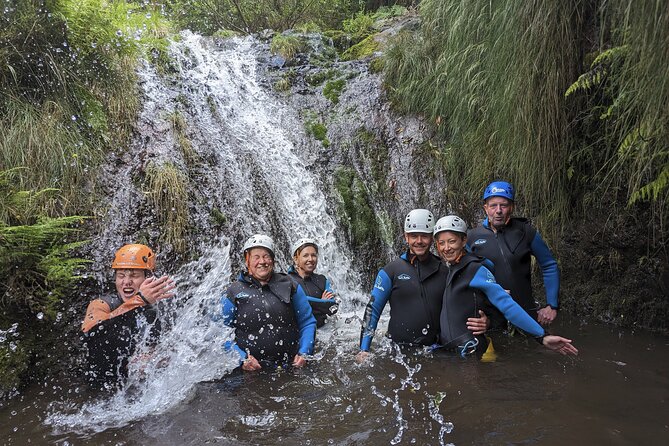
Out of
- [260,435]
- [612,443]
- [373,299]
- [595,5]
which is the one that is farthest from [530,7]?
[260,435]

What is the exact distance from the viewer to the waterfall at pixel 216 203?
408 cm

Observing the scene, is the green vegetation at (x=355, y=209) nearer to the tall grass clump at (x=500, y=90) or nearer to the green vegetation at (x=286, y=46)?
the tall grass clump at (x=500, y=90)

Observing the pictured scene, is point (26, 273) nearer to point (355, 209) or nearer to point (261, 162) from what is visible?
point (261, 162)

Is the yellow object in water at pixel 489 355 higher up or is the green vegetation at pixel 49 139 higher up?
the green vegetation at pixel 49 139

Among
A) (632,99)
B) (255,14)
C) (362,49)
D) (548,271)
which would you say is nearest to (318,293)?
(548,271)

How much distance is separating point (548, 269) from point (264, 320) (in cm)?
291

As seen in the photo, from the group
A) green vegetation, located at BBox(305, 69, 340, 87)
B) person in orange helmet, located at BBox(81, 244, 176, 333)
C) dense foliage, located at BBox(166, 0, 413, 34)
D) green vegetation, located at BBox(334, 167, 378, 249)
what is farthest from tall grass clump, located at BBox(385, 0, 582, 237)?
dense foliage, located at BBox(166, 0, 413, 34)

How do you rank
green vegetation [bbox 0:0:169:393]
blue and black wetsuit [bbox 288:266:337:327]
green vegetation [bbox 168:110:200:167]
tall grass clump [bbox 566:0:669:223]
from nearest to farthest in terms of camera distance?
tall grass clump [bbox 566:0:669:223] → green vegetation [bbox 0:0:169:393] → blue and black wetsuit [bbox 288:266:337:327] → green vegetation [bbox 168:110:200:167]

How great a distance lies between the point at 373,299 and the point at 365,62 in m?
7.00

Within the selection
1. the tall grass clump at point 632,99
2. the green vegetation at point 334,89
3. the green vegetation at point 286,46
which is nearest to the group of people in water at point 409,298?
the tall grass clump at point 632,99

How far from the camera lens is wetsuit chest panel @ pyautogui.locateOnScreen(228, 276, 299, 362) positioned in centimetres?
441

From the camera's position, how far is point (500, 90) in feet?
18.9

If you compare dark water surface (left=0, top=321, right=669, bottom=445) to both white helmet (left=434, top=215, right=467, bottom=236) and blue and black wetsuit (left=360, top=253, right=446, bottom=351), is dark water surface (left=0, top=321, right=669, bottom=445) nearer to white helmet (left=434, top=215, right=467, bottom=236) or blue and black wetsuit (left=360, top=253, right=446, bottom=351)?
blue and black wetsuit (left=360, top=253, right=446, bottom=351)

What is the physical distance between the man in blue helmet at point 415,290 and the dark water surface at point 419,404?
24 cm
